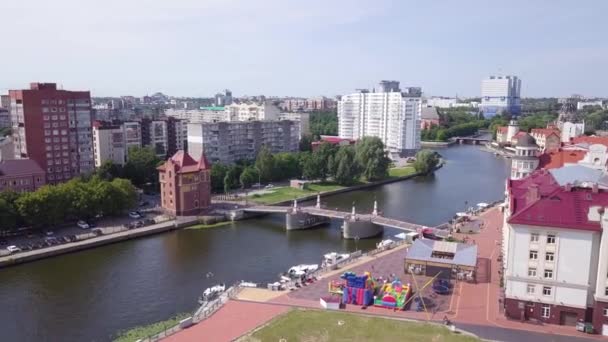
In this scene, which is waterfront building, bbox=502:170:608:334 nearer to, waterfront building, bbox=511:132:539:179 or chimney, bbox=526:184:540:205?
chimney, bbox=526:184:540:205

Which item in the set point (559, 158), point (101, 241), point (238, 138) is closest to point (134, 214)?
point (101, 241)

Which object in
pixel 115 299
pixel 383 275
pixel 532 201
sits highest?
pixel 532 201

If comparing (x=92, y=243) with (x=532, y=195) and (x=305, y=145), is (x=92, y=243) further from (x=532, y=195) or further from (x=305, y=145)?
(x=305, y=145)

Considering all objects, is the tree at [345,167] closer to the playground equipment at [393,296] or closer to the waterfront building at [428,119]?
the playground equipment at [393,296]

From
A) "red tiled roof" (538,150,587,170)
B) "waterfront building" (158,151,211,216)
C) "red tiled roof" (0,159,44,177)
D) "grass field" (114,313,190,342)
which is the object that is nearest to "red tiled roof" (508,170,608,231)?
"grass field" (114,313,190,342)

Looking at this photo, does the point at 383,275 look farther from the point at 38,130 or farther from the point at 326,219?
the point at 38,130

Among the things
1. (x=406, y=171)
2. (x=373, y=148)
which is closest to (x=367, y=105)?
(x=406, y=171)

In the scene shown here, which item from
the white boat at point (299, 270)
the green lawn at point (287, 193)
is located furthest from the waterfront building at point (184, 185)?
the white boat at point (299, 270)
